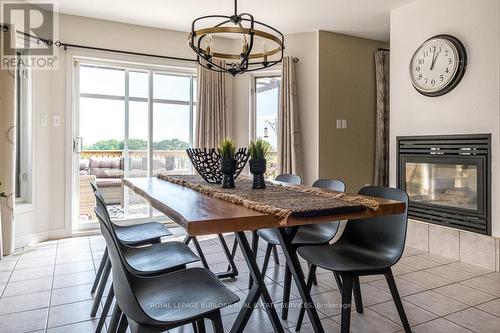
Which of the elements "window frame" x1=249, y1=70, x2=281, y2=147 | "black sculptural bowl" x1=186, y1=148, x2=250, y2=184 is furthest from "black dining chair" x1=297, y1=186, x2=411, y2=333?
"window frame" x1=249, y1=70, x2=281, y2=147

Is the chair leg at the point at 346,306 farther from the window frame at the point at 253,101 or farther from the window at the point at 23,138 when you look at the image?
the window at the point at 23,138

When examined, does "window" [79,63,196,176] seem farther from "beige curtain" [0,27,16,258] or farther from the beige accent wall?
the beige accent wall

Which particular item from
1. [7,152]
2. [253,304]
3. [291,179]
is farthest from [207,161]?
[7,152]

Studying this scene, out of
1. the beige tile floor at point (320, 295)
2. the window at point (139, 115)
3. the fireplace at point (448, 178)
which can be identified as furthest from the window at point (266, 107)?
the beige tile floor at point (320, 295)

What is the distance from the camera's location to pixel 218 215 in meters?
1.28

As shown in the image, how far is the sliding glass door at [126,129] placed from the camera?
412 cm

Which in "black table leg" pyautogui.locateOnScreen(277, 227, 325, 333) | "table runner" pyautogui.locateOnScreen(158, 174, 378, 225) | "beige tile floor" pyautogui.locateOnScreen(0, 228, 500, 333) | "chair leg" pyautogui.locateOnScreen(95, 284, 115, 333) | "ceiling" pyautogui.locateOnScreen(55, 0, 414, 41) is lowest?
"beige tile floor" pyautogui.locateOnScreen(0, 228, 500, 333)

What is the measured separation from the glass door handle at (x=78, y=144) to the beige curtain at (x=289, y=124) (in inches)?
97.6

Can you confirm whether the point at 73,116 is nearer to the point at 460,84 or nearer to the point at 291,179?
the point at 291,179

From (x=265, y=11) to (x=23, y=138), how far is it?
10.0 feet

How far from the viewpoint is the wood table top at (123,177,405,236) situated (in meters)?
1.20

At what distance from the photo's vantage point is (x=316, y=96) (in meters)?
4.37

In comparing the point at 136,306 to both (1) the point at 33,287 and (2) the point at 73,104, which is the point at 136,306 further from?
(2) the point at 73,104
